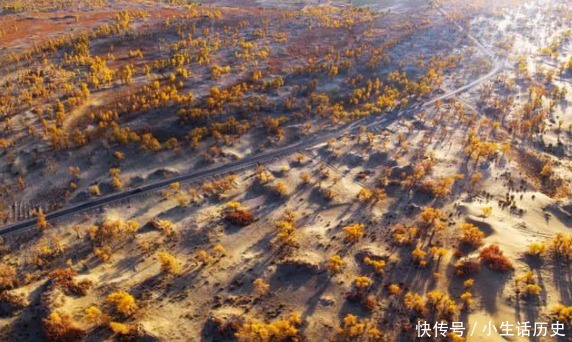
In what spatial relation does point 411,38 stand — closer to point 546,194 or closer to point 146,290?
point 546,194

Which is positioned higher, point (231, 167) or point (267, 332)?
point (231, 167)

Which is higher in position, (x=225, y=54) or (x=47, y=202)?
(x=225, y=54)

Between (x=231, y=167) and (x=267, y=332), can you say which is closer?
(x=267, y=332)

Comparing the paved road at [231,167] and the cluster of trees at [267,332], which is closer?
the cluster of trees at [267,332]

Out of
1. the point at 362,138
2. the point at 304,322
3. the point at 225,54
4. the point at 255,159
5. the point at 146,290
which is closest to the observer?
the point at 304,322

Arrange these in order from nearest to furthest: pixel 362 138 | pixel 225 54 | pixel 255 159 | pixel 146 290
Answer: pixel 146 290
pixel 255 159
pixel 362 138
pixel 225 54

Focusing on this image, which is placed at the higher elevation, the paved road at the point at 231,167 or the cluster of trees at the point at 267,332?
the paved road at the point at 231,167

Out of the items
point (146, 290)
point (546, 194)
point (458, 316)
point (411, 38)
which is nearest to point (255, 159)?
point (146, 290)

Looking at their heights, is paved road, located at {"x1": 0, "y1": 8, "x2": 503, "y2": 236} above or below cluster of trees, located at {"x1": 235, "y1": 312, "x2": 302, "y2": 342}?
above

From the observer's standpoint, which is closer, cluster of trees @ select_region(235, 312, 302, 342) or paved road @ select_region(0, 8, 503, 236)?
cluster of trees @ select_region(235, 312, 302, 342)

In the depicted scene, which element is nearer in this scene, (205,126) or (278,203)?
(278,203)
